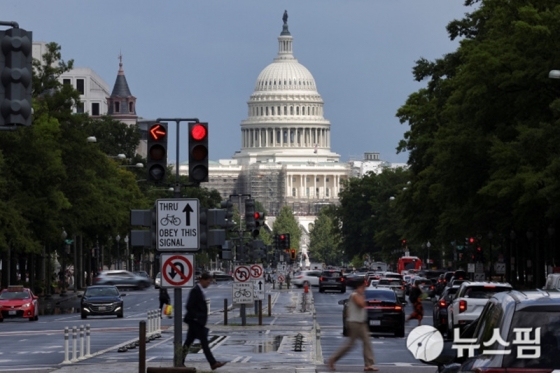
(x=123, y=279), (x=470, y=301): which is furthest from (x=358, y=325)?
(x=123, y=279)

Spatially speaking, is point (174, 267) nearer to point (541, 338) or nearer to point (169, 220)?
point (169, 220)

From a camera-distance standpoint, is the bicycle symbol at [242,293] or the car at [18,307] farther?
the car at [18,307]

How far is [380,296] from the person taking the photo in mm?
41594

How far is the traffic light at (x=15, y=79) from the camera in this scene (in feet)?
51.1

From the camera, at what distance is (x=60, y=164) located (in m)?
75.8

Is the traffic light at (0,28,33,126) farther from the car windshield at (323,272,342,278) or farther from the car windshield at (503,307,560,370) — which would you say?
the car windshield at (323,272,342,278)

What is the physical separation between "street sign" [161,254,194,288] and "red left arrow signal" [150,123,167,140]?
71.4 inches

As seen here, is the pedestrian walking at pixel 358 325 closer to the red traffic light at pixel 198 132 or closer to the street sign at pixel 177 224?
the street sign at pixel 177 224

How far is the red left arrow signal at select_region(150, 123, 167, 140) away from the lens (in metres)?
21.9

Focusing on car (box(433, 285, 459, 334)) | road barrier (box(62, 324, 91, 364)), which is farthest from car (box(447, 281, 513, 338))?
road barrier (box(62, 324, 91, 364))

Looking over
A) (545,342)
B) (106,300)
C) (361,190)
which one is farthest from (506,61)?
(361,190)

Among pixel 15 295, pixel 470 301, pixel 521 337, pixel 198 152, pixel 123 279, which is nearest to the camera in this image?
pixel 521 337

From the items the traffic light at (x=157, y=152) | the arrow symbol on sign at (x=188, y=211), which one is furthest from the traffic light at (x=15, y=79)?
the traffic light at (x=157, y=152)

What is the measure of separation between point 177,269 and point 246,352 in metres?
9.98
